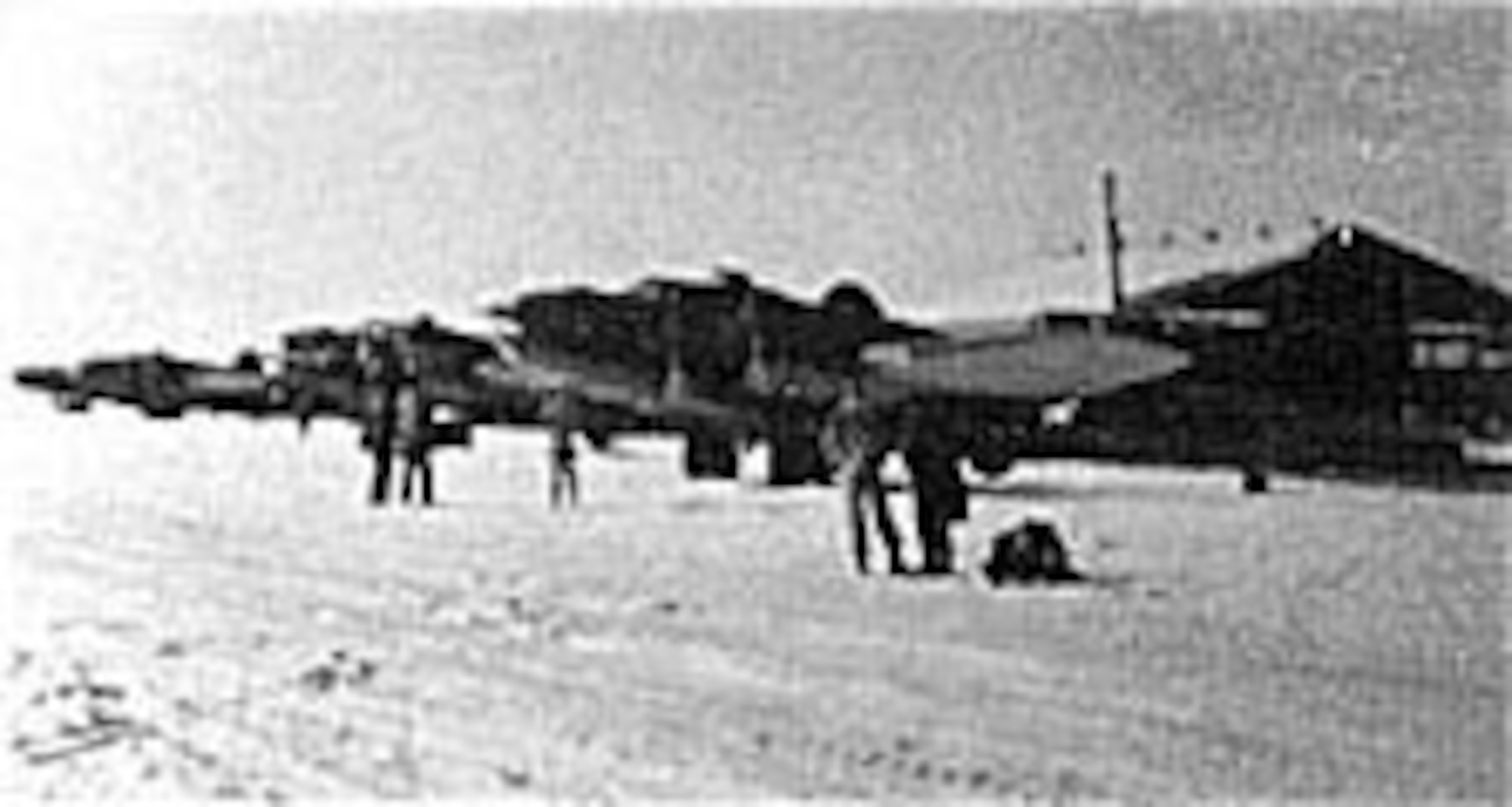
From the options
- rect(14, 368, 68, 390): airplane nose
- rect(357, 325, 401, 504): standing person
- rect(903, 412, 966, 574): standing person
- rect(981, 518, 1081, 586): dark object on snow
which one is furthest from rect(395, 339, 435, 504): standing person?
rect(14, 368, 68, 390): airplane nose

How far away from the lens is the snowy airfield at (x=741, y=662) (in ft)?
21.1

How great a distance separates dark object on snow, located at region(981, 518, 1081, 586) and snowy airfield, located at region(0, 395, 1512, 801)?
248mm

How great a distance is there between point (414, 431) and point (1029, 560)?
31.1 feet

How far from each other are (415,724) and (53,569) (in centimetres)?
697

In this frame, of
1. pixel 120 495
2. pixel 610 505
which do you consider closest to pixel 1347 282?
pixel 610 505

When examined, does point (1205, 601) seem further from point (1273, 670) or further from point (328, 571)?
point (328, 571)

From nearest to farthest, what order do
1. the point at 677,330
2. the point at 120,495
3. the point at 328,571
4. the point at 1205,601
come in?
the point at 1205,601
the point at 328,571
the point at 120,495
the point at 677,330

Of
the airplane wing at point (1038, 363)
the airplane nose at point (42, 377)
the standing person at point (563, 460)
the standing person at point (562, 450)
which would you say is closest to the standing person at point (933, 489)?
the standing person at point (562, 450)

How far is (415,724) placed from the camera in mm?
7328

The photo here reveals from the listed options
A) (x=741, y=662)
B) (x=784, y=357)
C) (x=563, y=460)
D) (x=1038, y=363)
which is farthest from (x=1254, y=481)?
(x=741, y=662)

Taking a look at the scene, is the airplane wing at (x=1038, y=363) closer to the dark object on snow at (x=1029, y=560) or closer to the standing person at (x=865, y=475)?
the standing person at (x=865, y=475)

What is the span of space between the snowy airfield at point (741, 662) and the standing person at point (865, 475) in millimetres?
322

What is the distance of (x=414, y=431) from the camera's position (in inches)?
763

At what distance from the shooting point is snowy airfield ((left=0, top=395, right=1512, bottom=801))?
21.1ft
